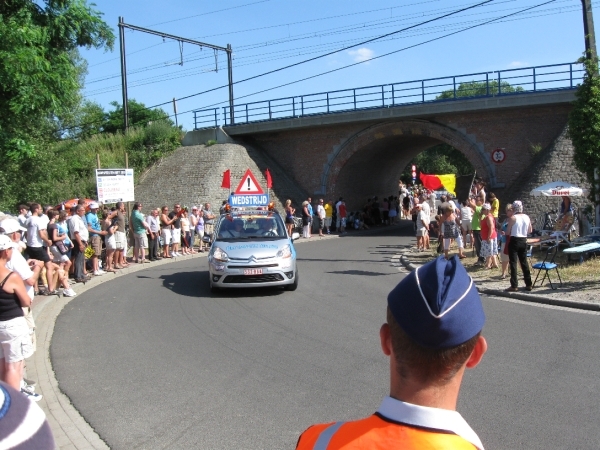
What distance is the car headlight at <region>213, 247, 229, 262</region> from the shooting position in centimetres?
1231

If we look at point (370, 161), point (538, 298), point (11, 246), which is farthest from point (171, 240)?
point (370, 161)

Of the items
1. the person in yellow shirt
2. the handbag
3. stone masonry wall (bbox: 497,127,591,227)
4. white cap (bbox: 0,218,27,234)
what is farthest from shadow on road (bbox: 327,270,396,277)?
the person in yellow shirt

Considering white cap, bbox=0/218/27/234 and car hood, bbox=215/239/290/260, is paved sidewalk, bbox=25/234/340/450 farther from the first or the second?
car hood, bbox=215/239/290/260

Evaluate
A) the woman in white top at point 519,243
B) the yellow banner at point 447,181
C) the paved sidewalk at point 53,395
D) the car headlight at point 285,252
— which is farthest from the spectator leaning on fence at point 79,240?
the yellow banner at point 447,181

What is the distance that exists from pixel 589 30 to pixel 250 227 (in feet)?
34.7

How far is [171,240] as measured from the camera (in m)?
20.6

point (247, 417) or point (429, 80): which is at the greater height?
point (429, 80)

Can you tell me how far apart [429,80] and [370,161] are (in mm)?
8533

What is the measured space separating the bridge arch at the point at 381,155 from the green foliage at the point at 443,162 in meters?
36.4

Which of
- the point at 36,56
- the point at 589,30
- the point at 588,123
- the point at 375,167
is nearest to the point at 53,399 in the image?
the point at 36,56

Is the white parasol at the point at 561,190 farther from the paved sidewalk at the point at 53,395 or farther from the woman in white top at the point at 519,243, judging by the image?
the paved sidewalk at the point at 53,395

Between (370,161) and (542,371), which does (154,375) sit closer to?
(542,371)

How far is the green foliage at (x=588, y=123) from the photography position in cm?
1559

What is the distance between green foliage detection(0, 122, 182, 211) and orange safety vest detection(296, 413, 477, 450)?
29.8 metres
